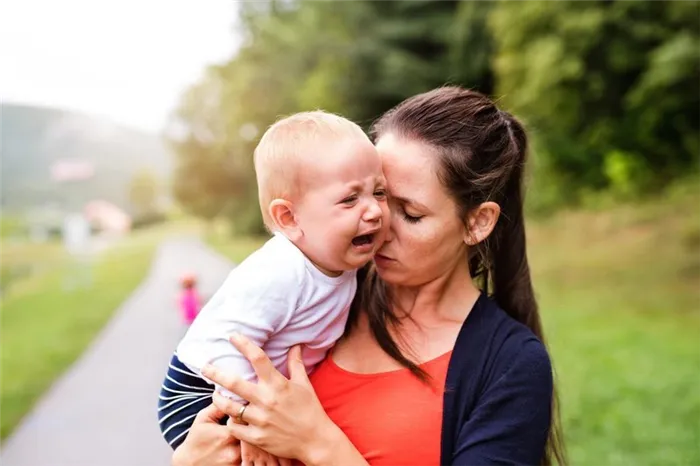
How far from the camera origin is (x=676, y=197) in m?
9.45

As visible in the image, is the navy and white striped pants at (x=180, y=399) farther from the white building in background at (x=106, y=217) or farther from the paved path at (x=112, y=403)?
the white building in background at (x=106, y=217)

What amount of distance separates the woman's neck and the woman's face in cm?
6

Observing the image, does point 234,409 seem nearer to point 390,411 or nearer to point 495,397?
point 390,411

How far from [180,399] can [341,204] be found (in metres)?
0.46

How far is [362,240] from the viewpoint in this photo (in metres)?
1.41

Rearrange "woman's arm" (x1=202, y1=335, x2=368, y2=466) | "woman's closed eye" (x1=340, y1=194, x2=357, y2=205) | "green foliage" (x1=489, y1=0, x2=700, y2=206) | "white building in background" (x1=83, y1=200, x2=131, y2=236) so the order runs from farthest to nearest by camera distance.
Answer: "green foliage" (x1=489, y1=0, x2=700, y2=206) → "white building in background" (x1=83, y1=200, x2=131, y2=236) → "woman's closed eye" (x1=340, y1=194, x2=357, y2=205) → "woman's arm" (x1=202, y1=335, x2=368, y2=466)

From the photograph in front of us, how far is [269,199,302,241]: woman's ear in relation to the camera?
1400 millimetres

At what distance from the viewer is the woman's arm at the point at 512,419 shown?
1.29 metres

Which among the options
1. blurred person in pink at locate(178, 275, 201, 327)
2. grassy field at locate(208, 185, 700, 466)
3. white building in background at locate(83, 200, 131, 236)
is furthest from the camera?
white building in background at locate(83, 200, 131, 236)

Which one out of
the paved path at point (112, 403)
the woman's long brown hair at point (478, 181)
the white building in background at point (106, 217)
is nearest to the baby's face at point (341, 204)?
the woman's long brown hair at point (478, 181)

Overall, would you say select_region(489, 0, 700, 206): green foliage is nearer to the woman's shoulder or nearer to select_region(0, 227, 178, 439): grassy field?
select_region(0, 227, 178, 439): grassy field

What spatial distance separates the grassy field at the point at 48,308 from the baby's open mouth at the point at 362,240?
361 cm

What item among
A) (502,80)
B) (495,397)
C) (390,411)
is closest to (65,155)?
(390,411)

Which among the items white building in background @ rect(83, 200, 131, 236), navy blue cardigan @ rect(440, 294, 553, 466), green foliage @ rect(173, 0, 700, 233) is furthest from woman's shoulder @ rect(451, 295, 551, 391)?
white building in background @ rect(83, 200, 131, 236)
